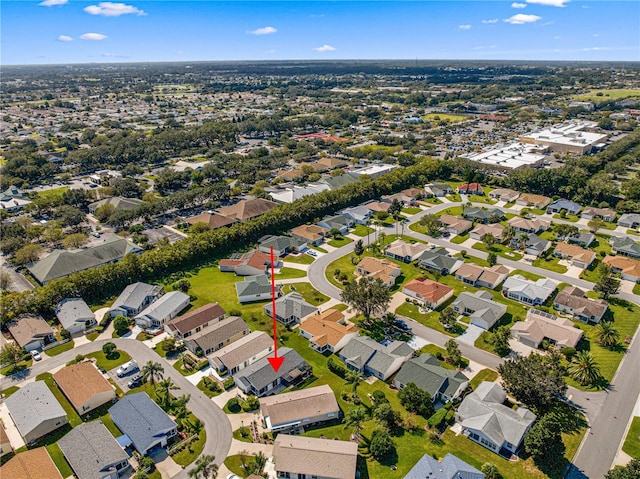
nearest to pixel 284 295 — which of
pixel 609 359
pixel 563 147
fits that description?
pixel 609 359

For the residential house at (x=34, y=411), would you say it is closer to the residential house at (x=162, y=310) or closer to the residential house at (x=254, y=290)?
the residential house at (x=162, y=310)

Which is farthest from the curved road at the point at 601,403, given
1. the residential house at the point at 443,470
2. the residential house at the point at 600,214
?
the residential house at the point at 600,214

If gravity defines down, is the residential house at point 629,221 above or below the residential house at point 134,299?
above

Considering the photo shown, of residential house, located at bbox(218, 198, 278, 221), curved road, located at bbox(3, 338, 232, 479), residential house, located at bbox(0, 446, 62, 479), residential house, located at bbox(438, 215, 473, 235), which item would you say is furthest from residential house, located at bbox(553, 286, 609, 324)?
residential house, located at bbox(0, 446, 62, 479)

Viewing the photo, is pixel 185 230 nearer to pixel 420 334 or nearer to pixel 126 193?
pixel 126 193

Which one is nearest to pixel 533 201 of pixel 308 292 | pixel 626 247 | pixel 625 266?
pixel 626 247

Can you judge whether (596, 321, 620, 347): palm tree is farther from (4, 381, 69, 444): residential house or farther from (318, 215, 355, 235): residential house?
(4, 381, 69, 444): residential house

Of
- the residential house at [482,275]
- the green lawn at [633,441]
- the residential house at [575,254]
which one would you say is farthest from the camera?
the residential house at [575,254]
